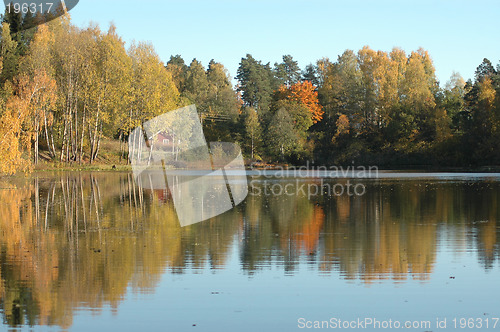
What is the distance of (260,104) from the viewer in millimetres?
108938

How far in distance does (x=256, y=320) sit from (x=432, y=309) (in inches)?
97.7

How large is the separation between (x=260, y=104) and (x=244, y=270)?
98.9 metres

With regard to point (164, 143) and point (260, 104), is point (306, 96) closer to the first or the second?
point (260, 104)

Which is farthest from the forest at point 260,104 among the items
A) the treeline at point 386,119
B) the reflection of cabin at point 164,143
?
the reflection of cabin at point 164,143

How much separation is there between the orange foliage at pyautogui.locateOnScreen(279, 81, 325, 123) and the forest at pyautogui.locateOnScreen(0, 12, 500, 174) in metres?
0.23

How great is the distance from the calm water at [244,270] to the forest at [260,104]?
34.8 m

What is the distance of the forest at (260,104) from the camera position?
6116 cm

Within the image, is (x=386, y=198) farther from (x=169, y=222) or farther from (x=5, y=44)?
(x=5, y=44)

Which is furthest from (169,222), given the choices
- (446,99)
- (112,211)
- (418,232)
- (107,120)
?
(446,99)

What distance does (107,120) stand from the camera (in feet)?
208

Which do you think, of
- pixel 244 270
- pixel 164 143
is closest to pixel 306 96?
pixel 164 143

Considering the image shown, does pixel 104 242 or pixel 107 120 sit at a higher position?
pixel 107 120

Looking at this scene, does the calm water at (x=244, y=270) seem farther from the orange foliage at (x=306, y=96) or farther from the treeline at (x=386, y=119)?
the orange foliage at (x=306, y=96)

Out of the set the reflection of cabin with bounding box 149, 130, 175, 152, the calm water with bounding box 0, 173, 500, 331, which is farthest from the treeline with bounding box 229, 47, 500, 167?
the calm water with bounding box 0, 173, 500, 331
